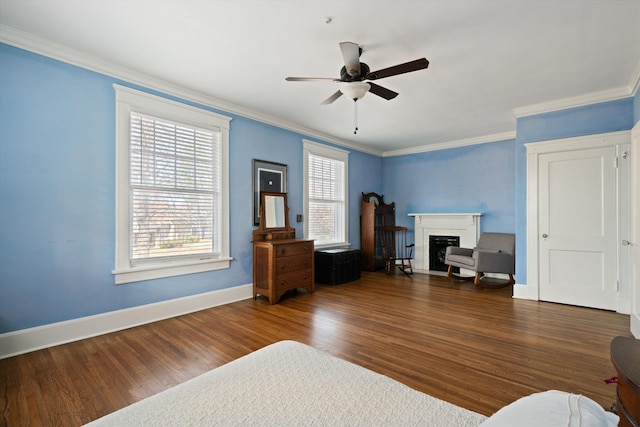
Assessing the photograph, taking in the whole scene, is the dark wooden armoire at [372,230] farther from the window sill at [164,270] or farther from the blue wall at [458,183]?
the window sill at [164,270]

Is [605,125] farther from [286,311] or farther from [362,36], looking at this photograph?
[286,311]

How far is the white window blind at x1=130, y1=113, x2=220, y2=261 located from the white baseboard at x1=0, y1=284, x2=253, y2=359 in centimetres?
56

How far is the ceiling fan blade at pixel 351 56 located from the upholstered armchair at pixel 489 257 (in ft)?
12.5

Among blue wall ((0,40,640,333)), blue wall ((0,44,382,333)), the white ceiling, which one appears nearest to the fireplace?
blue wall ((0,40,640,333))

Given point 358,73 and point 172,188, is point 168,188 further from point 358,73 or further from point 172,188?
point 358,73

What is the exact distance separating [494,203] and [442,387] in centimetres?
469

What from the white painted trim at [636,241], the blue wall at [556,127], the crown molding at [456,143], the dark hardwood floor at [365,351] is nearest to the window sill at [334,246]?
the dark hardwood floor at [365,351]

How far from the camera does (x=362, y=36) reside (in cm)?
253

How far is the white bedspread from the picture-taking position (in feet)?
2.76

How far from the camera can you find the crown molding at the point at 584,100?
3445mm

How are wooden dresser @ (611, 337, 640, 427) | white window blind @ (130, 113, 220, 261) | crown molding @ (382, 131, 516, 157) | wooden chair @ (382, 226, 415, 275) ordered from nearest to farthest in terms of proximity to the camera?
wooden dresser @ (611, 337, 640, 427)
white window blind @ (130, 113, 220, 261)
crown molding @ (382, 131, 516, 157)
wooden chair @ (382, 226, 415, 275)

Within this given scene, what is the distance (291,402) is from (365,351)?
5.87ft

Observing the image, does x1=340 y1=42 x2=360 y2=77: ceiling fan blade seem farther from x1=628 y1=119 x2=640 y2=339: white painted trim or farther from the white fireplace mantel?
the white fireplace mantel

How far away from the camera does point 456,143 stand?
607 centimetres
